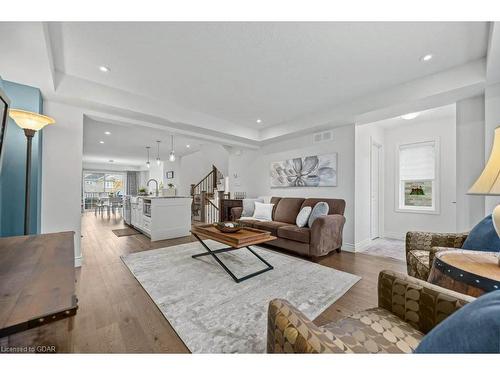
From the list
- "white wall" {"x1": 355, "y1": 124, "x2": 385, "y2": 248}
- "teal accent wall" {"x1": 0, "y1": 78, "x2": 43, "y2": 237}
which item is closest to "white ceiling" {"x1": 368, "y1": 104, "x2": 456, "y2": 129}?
"white wall" {"x1": 355, "y1": 124, "x2": 385, "y2": 248}

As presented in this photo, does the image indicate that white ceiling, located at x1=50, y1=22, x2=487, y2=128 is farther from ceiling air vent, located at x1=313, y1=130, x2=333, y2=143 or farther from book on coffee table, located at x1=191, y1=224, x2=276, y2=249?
book on coffee table, located at x1=191, y1=224, x2=276, y2=249

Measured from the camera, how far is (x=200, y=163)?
8.30 m

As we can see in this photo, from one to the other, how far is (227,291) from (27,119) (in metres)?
2.75

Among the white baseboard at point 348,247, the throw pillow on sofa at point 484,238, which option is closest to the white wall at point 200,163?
the white baseboard at point 348,247

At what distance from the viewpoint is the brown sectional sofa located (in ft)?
9.93

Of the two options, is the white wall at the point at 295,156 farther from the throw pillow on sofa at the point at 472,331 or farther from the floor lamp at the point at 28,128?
the floor lamp at the point at 28,128

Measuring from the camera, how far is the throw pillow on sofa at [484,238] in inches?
59.8

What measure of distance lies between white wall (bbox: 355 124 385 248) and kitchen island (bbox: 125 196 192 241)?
146 inches

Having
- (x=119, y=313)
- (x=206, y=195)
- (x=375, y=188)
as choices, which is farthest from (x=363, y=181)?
(x=206, y=195)

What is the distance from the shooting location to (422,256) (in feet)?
6.01

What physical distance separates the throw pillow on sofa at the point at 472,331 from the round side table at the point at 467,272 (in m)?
0.72

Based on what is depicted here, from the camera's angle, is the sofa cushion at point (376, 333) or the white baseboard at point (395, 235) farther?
the white baseboard at point (395, 235)

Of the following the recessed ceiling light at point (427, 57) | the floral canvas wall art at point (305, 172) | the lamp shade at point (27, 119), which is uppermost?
the recessed ceiling light at point (427, 57)

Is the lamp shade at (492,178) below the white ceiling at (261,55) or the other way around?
below
